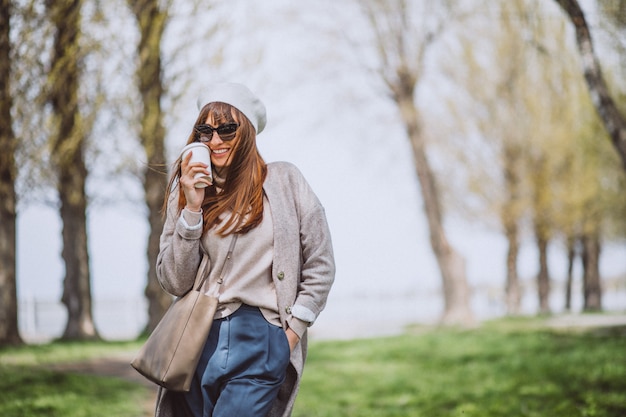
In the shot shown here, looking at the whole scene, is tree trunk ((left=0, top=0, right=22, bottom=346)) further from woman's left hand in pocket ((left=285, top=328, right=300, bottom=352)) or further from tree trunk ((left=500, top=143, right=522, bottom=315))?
tree trunk ((left=500, top=143, right=522, bottom=315))

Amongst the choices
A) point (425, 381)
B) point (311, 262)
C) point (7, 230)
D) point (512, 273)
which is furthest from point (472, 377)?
point (512, 273)

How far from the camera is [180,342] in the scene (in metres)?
2.60

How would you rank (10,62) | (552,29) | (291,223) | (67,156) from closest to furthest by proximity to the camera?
(291,223), (10,62), (67,156), (552,29)

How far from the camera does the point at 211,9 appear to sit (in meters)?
10.6

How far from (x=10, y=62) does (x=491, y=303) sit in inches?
1048

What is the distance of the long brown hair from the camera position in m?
2.71

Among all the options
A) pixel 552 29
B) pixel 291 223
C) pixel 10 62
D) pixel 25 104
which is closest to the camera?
pixel 291 223

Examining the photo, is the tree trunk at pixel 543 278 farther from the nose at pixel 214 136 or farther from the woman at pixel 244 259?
the nose at pixel 214 136

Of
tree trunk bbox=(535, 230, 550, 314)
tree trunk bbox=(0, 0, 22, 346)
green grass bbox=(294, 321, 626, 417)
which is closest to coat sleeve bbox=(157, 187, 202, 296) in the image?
green grass bbox=(294, 321, 626, 417)

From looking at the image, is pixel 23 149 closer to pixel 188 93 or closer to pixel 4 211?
pixel 188 93

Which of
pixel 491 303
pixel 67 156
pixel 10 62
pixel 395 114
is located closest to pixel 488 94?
pixel 395 114

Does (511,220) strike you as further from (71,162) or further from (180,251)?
(180,251)

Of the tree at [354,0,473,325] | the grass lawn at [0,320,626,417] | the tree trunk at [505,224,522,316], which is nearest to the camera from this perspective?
the grass lawn at [0,320,626,417]

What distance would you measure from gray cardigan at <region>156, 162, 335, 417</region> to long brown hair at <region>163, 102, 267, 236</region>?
58mm
